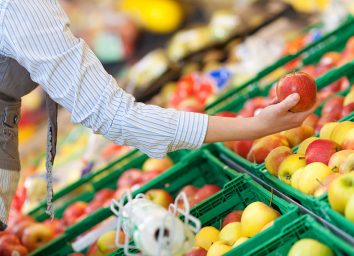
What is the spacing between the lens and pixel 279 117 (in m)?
1.91

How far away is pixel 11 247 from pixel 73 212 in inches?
19.2

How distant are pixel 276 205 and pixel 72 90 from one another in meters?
0.71

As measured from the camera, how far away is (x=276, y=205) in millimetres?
2068

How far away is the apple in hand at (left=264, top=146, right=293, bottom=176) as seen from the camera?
7.32 ft

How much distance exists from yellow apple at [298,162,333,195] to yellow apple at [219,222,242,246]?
0.23m

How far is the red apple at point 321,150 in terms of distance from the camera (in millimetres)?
Result: 2068

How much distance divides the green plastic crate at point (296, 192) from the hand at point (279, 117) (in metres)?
0.20

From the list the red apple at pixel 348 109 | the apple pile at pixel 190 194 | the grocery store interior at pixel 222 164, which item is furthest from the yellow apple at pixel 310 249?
the red apple at pixel 348 109

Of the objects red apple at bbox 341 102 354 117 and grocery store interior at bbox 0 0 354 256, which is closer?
grocery store interior at bbox 0 0 354 256

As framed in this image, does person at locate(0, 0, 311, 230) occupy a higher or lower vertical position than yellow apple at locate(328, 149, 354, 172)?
higher

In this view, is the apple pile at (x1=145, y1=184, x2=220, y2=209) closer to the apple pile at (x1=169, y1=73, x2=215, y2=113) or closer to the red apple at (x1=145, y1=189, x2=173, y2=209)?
the red apple at (x1=145, y1=189, x2=173, y2=209)

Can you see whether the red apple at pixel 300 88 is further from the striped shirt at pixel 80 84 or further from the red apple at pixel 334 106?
the red apple at pixel 334 106

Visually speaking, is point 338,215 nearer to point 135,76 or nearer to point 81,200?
point 81,200

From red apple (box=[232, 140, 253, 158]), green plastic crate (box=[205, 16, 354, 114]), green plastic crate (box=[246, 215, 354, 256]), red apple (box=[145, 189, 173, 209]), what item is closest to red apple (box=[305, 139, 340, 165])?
green plastic crate (box=[246, 215, 354, 256])
